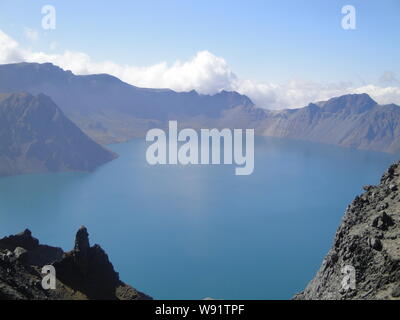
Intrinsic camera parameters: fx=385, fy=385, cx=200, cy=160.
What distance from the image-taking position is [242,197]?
187 metres

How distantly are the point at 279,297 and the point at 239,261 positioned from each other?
21629 millimetres

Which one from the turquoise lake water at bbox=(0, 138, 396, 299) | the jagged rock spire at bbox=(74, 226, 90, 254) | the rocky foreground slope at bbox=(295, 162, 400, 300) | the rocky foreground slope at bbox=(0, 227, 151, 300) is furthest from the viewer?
the turquoise lake water at bbox=(0, 138, 396, 299)

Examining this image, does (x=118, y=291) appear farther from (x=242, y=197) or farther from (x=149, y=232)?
(x=242, y=197)

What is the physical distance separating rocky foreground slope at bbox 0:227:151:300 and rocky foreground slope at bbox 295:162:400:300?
26934 millimetres

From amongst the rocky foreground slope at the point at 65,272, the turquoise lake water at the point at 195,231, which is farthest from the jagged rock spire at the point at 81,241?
the turquoise lake water at the point at 195,231

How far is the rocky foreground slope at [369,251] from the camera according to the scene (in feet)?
102

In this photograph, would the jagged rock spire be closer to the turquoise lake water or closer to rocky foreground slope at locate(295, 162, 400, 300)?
rocky foreground slope at locate(295, 162, 400, 300)

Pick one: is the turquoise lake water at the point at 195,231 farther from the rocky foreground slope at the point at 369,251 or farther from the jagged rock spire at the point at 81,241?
the rocky foreground slope at the point at 369,251

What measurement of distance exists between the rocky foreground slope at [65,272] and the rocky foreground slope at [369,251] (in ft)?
88.4

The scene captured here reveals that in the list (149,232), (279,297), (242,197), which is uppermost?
(242,197)

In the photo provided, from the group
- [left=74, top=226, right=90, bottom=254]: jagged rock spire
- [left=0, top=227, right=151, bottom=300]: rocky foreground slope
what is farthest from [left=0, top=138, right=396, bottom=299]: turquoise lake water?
[left=74, top=226, right=90, bottom=254]: jagged rock spire

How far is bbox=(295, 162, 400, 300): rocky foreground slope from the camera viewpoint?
3106 centimetres

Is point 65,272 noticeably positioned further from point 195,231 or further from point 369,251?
point 195,231
